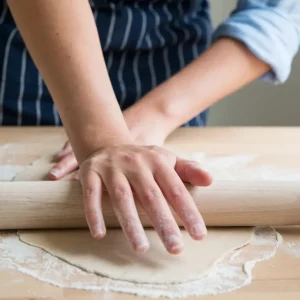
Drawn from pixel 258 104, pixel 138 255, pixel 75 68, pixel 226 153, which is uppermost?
pixel 75 68

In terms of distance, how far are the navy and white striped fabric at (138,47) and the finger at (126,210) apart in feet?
1.41

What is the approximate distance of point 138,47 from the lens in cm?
107

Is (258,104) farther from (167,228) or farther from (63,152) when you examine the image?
(167,228)

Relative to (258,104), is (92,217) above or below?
above

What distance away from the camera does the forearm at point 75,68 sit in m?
0.71

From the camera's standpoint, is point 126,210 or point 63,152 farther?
point 63,152

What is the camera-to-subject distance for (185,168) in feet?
2.19

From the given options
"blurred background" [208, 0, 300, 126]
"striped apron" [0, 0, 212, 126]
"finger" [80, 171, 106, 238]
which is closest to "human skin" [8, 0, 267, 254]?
"finger" [80, 171, 106, 238]

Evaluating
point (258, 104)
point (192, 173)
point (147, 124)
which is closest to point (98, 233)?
point (192, 173)

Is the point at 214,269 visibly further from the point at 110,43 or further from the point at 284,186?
the point at 110,43

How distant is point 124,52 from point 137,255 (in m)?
0.55

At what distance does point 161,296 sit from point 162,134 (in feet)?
1.33

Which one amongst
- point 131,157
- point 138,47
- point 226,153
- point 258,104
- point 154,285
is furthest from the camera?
point 258,104

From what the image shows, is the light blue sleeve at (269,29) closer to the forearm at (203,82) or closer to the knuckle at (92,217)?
the forearm at (203,82)
